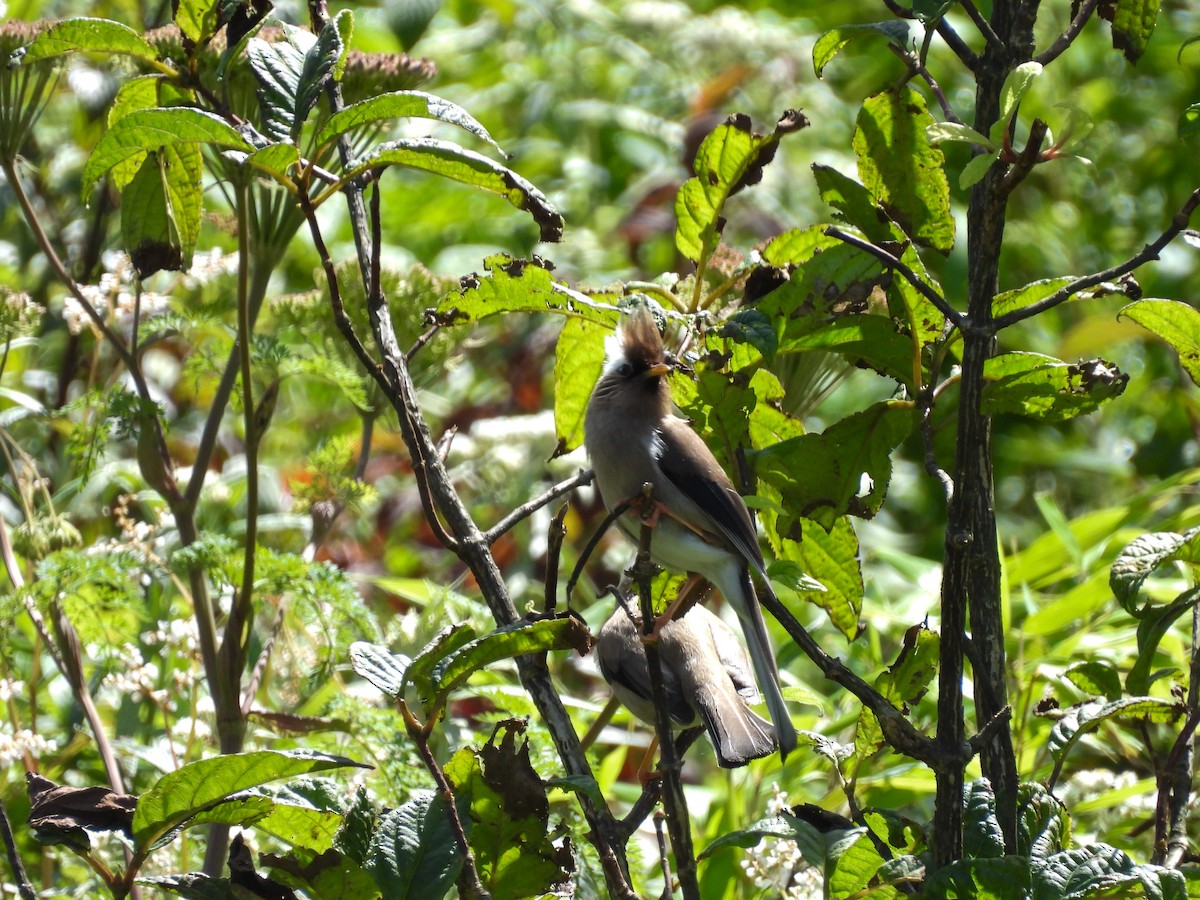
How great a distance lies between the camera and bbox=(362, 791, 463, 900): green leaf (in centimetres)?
132

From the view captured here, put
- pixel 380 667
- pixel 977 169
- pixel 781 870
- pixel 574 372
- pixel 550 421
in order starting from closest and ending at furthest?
pixel 977 169
pixel 380 667
pixel 574 372
pixel 781 870
pixel 550 421

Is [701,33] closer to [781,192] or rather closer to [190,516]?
[781,192]

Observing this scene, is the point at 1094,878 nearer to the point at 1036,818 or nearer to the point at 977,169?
the point at 1036,818

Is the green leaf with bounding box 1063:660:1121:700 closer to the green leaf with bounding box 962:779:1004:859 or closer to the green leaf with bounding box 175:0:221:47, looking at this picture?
the green leaf with bounding box 962:779:1004:859

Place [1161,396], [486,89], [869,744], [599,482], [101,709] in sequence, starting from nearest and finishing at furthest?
[869,744]
[599,482]
[101,709]
[1161,396]
[486,89]

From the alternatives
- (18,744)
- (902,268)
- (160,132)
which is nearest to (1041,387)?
(902,268)

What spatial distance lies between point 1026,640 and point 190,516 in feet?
6.09

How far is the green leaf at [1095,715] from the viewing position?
59.6 inches

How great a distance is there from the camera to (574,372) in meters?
1.83

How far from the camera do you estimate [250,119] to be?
2.04 meters

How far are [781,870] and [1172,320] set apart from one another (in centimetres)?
112

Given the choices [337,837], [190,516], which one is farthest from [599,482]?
[337,837]

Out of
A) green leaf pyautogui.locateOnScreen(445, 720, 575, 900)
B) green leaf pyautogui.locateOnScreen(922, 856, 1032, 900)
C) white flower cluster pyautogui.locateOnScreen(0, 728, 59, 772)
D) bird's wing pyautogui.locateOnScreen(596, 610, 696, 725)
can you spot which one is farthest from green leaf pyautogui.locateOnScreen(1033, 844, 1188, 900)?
white flower cluster pyautogui.locateOnScreen(0, 728, 59, 772)

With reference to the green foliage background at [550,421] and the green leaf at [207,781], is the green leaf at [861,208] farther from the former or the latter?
the green leaf at [207,781]
